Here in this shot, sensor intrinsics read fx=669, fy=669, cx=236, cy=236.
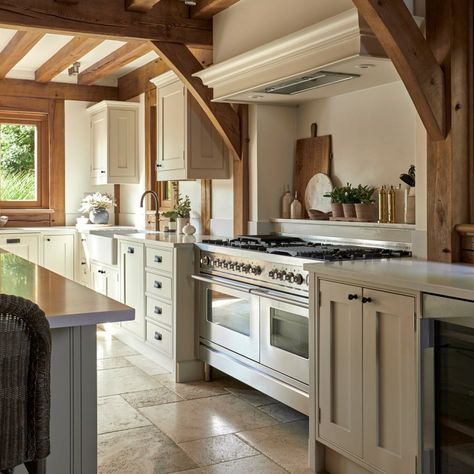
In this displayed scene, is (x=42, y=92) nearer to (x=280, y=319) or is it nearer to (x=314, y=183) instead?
(x=314, y=183)

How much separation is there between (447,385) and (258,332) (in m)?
1.55

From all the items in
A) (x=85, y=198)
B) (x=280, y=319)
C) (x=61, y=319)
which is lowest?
(x=280, y=319)

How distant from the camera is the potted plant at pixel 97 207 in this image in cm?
698

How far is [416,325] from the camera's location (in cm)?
240

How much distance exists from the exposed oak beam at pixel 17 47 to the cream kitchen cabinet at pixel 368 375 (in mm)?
3391

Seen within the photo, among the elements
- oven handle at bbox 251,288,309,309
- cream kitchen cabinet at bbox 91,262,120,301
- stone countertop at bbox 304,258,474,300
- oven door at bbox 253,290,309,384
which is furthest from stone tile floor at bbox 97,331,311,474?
cream kitchen cabinet at bbox 91,262,120,301

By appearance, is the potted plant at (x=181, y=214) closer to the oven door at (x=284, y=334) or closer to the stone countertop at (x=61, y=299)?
the oven door at (x=284, y=334)

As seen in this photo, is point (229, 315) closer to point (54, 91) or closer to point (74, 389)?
point (74, 389)

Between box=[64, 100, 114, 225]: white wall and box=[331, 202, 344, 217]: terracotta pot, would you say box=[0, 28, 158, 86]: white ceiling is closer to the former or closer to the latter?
box=[64, 100, 114, 225]: white wall

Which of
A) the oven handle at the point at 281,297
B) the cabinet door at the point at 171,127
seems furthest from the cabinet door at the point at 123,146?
the oven handle at the point at 281,297

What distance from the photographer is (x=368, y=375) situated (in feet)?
8.66

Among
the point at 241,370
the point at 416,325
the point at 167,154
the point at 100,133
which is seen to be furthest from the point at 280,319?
the point at 100,133

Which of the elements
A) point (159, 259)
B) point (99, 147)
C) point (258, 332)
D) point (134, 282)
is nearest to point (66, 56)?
point (99, 147)

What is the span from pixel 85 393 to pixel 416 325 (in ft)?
3.85
